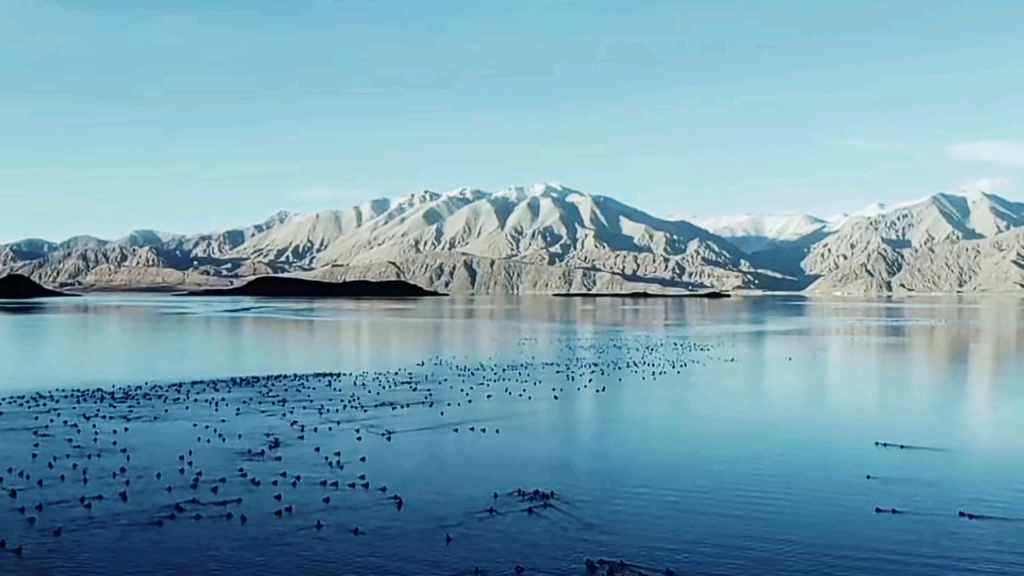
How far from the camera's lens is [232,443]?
98.0 feet

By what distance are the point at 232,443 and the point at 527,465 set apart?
28.1 ft

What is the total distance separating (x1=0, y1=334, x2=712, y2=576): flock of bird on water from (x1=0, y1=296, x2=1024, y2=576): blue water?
12 cm

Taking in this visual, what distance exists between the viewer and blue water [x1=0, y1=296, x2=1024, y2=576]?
19703mm

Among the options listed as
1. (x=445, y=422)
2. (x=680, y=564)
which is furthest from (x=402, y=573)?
(x=445, y=422)

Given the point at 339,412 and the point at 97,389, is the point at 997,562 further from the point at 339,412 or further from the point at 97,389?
the point at 97,389

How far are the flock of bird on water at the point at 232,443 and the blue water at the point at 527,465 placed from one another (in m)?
0.12

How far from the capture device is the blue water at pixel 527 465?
64.6 ft

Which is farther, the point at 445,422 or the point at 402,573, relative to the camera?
the point at 445,422

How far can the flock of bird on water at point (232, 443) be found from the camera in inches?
872

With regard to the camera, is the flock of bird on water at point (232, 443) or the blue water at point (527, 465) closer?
the blue water at point (527, 465)

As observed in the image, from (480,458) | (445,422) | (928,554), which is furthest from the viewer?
(445,422)

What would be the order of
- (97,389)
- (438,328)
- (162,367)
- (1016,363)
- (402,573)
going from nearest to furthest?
1. (402,573)
2. (97,389)
3. (162,367)
4. (1016,363)
5. (438,328)

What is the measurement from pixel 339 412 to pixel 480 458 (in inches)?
377

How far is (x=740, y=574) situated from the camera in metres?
18.6
